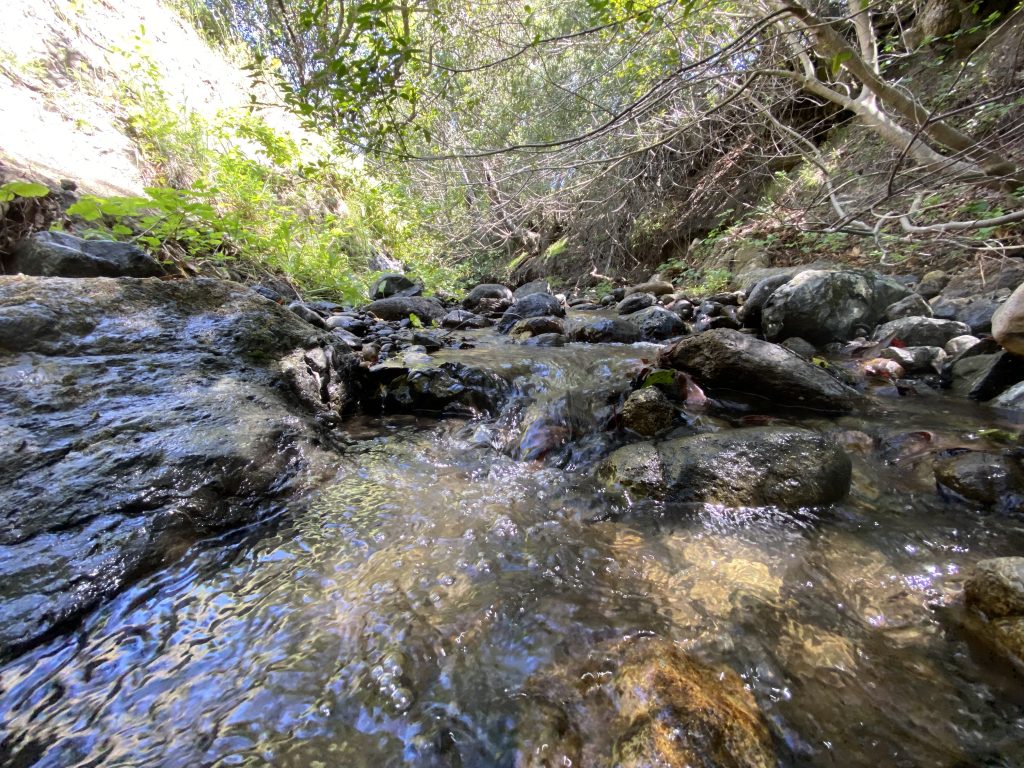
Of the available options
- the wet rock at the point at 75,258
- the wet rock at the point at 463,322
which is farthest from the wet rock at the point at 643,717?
the wet rock at the point at 463,322

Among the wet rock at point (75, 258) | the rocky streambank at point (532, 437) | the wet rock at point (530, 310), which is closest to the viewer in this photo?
the rocky streambank at point (532, 437)

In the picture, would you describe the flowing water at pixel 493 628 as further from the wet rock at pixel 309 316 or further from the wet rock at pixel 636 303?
the wet rock at pixel 636 303

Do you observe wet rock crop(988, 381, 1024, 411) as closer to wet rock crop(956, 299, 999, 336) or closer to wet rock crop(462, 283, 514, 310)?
wet rock crop(956, 299, 999, 336)

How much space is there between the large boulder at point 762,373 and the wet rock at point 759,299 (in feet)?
7.26

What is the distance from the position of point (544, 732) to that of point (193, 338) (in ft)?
9.79

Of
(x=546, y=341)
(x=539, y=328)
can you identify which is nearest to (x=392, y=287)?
(x=539, y=328)

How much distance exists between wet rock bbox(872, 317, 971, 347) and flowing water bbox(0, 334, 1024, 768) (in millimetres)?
2386

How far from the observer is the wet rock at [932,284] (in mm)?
5090

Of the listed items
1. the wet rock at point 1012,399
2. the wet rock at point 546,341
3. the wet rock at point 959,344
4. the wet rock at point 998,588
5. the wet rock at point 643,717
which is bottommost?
the wet rock at point 643,717

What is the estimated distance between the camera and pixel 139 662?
1265 mm

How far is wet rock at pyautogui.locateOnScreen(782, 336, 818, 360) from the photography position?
4.41 metres

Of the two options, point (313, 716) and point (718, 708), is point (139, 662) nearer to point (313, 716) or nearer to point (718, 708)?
point (313, 716)

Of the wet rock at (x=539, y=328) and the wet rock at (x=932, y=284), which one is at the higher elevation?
the wet rock at (x=932, y=284)

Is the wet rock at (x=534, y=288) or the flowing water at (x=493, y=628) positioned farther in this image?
the wet rock at (x=534, y=288)
